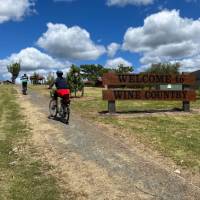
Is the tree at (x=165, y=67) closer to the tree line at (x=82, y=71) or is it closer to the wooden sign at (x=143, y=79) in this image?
the tree line at (x=82, y=71)

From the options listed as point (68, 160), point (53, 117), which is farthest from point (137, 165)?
point (53, 117)

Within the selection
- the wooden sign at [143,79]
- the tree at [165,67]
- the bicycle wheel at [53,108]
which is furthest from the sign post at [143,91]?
the tree at [165,67]

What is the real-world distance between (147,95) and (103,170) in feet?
32.2

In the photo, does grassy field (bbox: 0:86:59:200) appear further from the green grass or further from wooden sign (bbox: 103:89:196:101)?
wooden sign (bbox: 103:89:196:101)

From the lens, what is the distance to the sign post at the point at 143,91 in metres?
17.2

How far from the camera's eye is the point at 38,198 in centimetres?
675

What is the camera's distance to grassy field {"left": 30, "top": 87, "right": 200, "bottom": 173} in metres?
10.1

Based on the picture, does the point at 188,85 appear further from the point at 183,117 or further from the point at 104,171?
the point at 104,171

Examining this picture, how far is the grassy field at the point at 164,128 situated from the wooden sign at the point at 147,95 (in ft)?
2.38

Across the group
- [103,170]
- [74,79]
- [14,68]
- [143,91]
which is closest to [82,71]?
[74,79]

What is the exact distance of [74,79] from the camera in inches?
1078

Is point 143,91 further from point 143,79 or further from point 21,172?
point 21,172

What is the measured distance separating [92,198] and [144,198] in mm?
924

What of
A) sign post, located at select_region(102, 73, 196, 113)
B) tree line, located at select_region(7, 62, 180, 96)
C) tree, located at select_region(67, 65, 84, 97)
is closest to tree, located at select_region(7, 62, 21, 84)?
tree line, located at select_region(7, 62, 180, 96)
